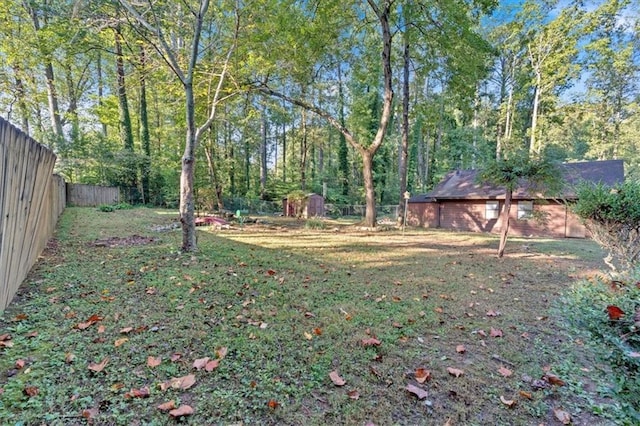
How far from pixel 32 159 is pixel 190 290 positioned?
101 inches

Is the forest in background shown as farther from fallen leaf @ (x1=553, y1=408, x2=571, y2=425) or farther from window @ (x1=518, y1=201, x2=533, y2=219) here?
fallen leaf @ (x1=553, y1=408, x2=571, y2=425)

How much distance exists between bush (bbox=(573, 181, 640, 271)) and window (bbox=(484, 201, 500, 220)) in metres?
11.0

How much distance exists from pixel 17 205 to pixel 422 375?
433 centimetres

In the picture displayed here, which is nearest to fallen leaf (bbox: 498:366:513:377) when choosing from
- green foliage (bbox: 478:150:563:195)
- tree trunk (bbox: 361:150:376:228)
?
green foliage (bbox: 478:150:563:195)

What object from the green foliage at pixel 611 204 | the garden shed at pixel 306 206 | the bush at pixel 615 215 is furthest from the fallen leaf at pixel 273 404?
the garden shed at pixel 306 206

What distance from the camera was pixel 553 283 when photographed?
16.8 feet

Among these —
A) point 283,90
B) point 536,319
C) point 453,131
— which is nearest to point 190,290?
point 536,319

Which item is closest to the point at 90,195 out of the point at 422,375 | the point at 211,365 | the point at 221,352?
the point at 221,352

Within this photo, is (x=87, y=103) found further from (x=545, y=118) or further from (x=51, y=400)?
(x=545, y=118)

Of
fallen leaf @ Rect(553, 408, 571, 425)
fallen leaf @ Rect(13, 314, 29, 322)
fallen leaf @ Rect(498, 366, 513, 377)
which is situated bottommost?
fallen leaf @ Rect(553, 408, 571, 425)

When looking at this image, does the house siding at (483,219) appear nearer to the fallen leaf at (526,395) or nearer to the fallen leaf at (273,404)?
the fallen leaf at (526,395)

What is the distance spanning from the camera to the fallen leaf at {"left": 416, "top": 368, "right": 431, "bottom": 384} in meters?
2.23

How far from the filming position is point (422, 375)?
7.50 ft

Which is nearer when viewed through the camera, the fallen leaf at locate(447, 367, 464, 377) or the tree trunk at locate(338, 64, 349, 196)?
the fallen leaf at locate(447, 367, 464, 377)
